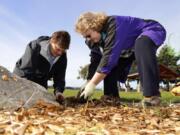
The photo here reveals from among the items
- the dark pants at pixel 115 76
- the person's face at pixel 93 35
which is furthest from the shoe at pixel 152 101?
the dark pants at pixel 115 76

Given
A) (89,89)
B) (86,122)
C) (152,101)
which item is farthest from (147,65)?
(86,122)

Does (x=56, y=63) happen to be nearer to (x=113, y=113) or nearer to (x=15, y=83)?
(x=15, y=83)

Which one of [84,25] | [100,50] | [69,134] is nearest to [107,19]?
[84,25]

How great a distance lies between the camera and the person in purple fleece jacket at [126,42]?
5465 mm

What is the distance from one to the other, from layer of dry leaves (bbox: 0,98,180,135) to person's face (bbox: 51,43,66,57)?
1.53 metres

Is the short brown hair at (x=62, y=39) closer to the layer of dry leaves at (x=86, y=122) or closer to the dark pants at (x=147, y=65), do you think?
the dark pants at (x=147, y=65)

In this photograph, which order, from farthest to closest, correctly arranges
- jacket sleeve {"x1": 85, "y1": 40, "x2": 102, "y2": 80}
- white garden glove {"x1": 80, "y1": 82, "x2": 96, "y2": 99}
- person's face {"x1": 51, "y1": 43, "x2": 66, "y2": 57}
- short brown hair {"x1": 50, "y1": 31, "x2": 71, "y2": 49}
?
jacket sleeve {"x1": 85, "y1": 40, "x2": 102, "y2": 80}, person's face {"x1": 51, "y1": 43, "x2": 66, "y2": 57}, short brown hair {"x1": 50, "y1": 31, "x2": 71, "y2": 49}, white garden glove {"x1": 80, "y1": 82, "x2": 96, "y2": 99}

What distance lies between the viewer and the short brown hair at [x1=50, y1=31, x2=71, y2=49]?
615 cm

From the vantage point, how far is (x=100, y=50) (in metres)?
6.38

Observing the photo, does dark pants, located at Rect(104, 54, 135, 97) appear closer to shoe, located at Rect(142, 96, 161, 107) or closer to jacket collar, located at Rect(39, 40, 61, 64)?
jacket collar, located at Rect(39, 40, 61, 64)

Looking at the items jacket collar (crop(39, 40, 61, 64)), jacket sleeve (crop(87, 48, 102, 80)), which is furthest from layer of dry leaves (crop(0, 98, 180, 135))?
jacket sleeve (crop(87, 48, 102, 80))

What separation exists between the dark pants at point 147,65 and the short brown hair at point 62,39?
3.50ft

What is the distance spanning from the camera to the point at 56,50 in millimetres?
6359

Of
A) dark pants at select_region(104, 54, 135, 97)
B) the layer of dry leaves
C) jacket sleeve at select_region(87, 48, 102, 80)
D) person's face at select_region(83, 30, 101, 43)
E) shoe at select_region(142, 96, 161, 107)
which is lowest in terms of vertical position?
the layer of dry leaves
